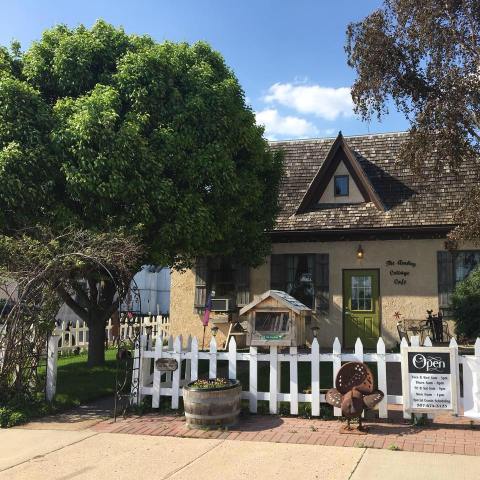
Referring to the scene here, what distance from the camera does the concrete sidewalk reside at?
518cm

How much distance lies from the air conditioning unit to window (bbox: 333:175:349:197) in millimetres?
4456

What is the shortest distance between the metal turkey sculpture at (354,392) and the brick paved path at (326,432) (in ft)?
0.96

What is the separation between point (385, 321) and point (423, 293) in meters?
1.25

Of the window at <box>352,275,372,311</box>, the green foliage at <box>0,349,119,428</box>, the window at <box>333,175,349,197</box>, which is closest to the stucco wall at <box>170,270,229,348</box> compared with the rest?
the green foliage at <box>0,349,119,428</box>

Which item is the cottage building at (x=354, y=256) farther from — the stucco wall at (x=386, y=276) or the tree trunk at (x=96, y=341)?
the tree trunk at (x=96, y=341)

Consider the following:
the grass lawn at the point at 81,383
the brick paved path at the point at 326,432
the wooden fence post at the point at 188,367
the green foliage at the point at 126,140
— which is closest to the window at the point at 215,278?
the grass lawn at the point at 81,383

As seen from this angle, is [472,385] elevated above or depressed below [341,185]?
below

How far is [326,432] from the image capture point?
21.9ft

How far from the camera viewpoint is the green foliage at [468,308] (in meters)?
11.2

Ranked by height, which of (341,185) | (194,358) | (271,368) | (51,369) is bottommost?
(51,369)

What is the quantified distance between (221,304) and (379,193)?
5.54 meters

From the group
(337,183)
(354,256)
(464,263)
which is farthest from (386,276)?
(337,183)

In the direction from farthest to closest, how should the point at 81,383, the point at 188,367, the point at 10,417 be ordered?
the point at 81,383 → the point at 188,367 → the point at 10,417

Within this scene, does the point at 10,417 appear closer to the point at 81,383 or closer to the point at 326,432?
the point at 81,383
